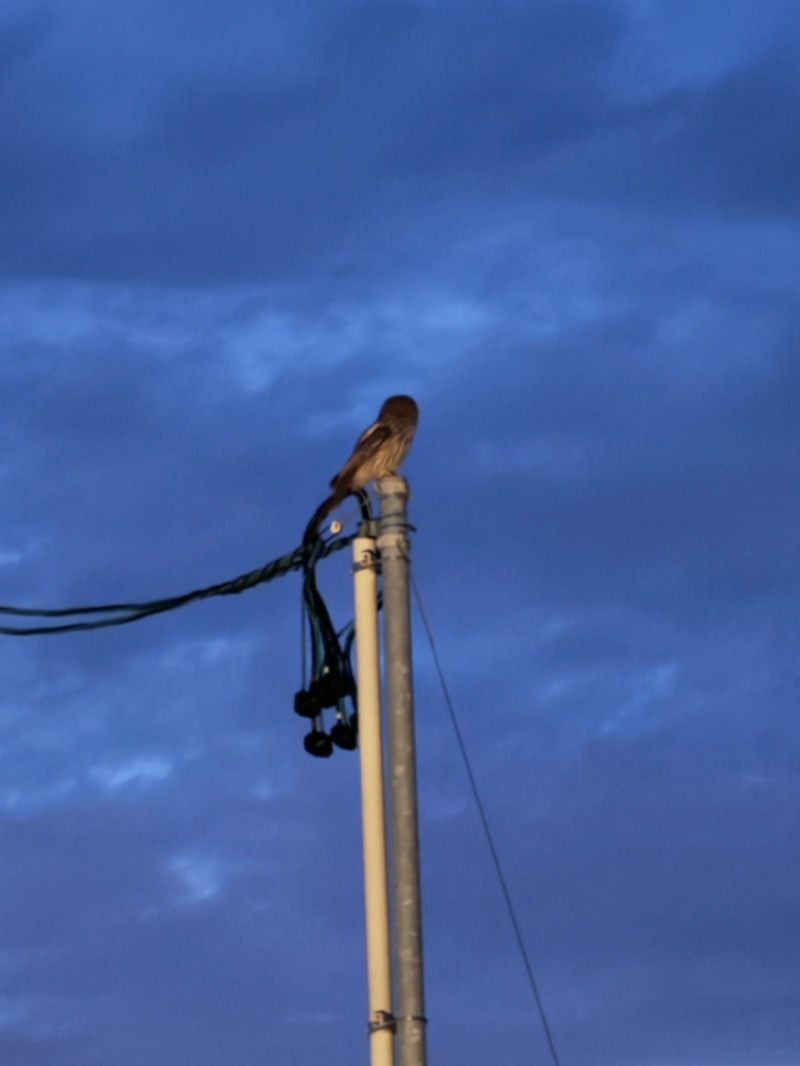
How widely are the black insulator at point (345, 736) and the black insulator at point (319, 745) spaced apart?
0.10 feet

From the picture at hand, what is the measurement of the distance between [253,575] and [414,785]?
5.59 ft

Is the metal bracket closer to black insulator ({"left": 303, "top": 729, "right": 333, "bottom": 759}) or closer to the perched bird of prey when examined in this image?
black insulator ({"left": 303, "top": 729, "right": 333, "bottom": 759})

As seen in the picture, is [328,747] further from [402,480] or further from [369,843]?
[402,480]

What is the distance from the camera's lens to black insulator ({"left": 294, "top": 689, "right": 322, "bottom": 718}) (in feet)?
26.0

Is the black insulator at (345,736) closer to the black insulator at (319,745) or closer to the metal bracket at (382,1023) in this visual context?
the black insulator at (319,745)

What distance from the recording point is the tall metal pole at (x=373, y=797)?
6938 millimetres

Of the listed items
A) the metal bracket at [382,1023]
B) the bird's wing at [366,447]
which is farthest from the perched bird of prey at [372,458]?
the metal bracket at [382,1023]

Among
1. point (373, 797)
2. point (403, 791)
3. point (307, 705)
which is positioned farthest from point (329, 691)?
point (403, 791)

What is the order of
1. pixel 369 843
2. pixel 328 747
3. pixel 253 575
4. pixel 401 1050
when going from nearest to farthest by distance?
pixel 401 1050 → pixel 369 843 → pixel 328 747 → pixel 253 575

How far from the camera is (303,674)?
8.20 m

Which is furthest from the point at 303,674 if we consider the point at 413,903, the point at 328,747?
the point at 413,903

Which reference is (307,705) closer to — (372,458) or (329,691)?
(329,691)

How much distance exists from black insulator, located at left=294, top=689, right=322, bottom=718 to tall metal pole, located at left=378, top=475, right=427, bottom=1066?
755mm

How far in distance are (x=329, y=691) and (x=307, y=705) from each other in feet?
0.36
